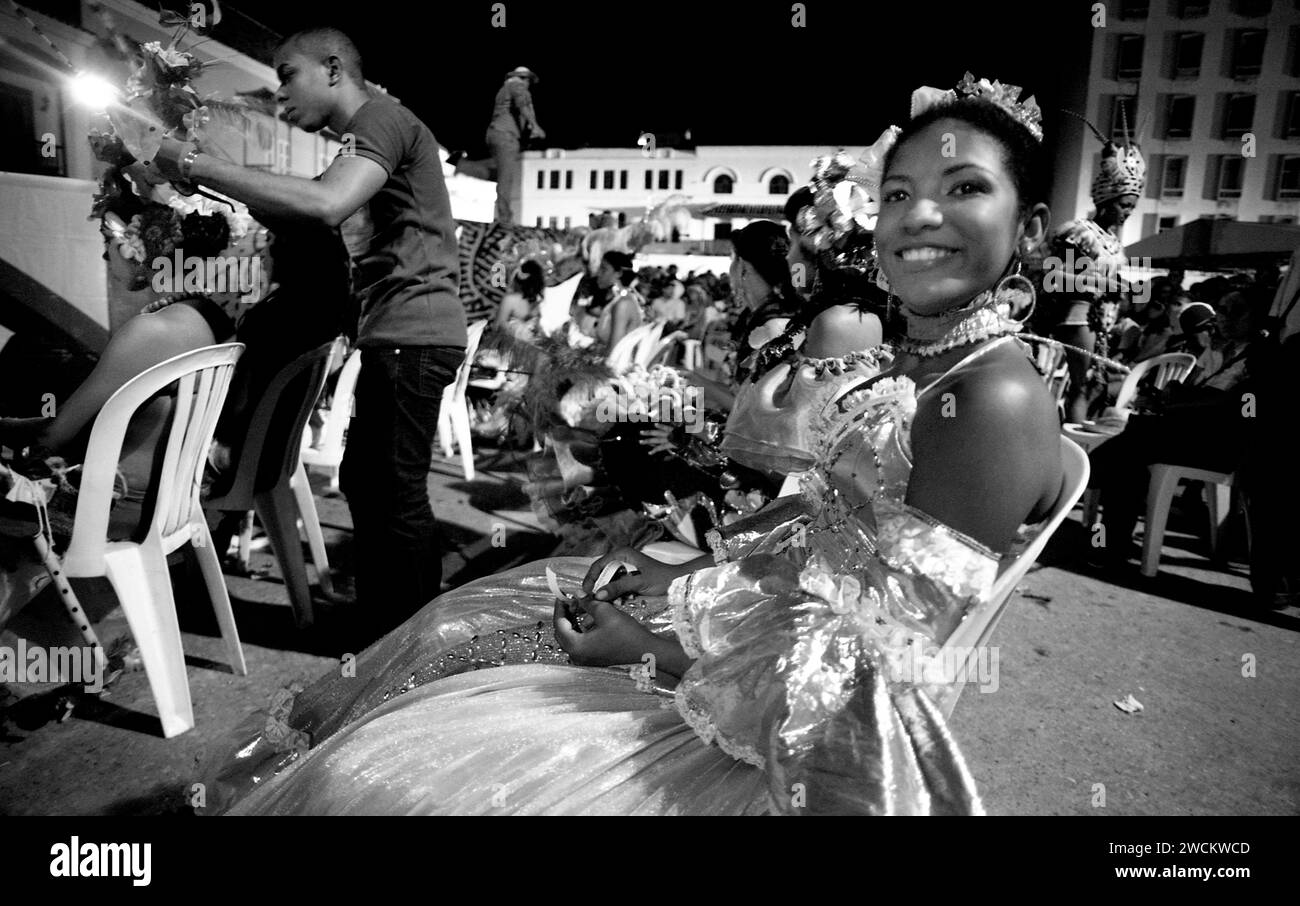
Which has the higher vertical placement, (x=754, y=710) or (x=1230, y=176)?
(x=1230, y=176)

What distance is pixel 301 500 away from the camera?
3.48 meters

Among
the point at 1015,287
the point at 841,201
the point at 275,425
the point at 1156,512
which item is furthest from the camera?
the point at 1156,512

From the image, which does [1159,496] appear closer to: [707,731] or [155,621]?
[707,731]

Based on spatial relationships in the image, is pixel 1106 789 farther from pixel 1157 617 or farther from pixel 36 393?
pixel 36 393

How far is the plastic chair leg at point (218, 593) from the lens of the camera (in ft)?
8.98

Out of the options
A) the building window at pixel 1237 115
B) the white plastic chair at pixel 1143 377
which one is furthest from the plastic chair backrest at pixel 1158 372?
the building window at pixel 1237 115

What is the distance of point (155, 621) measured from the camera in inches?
94.6

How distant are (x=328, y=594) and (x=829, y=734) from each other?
308 cm

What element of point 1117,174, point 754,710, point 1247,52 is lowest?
point 754,710

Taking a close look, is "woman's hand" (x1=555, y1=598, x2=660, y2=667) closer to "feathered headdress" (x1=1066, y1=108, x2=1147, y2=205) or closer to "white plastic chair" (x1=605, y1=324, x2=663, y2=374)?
"white plastic chair" (x1=605, y1=324, x2=663, y2=374)

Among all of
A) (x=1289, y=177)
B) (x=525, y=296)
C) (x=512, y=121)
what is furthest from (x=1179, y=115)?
(x=525, y=296)

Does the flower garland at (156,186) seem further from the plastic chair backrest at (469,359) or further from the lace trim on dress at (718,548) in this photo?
the plastic chair backrest at (469,359)

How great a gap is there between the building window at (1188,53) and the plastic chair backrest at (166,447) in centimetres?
3953

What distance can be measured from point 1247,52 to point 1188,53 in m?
1.98
